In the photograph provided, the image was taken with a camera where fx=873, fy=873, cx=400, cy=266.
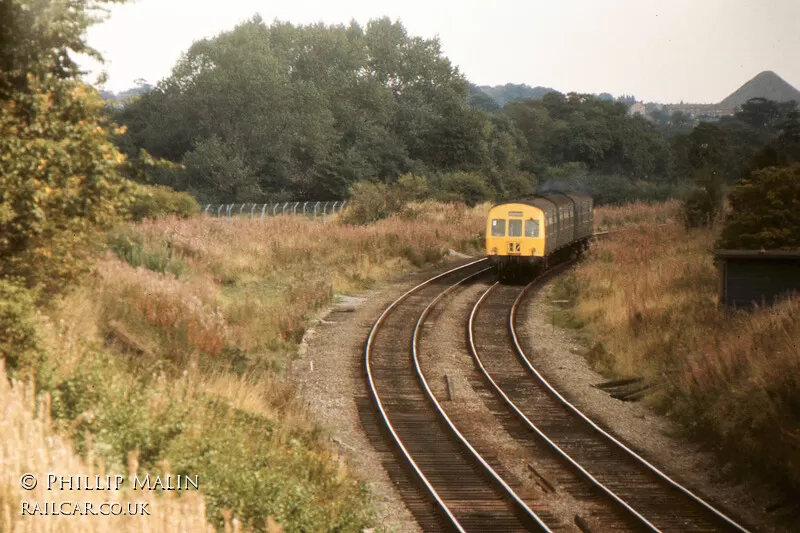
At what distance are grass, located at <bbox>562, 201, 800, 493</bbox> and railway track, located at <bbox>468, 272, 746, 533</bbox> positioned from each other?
3.84 ft

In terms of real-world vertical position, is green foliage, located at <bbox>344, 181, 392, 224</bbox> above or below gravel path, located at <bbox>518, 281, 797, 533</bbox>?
above

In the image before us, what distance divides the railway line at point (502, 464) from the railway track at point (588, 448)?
0.02 m

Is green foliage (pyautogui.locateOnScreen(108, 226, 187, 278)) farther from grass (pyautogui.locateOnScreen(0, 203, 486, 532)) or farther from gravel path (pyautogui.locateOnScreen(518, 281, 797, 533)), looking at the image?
gravel path (pyautogui.locateOnScreen(518, 281, 797, 533))

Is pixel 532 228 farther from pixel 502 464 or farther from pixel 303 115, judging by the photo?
pixel 303 115

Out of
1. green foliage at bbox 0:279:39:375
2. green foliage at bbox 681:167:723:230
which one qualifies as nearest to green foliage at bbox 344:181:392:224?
green foliage at bbox 681:167:723:230

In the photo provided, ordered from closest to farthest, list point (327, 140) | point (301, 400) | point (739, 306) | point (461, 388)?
point (301, 400)
point (461, 388)
point (739, 306)
point (327, 140)

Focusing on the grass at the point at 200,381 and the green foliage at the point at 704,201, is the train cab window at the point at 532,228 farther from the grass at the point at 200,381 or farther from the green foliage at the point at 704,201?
the green foliage at the point at 704,201

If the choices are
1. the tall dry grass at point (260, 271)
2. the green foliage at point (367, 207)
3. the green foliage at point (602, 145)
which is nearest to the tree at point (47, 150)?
the tall dry grass at point (260, 271)

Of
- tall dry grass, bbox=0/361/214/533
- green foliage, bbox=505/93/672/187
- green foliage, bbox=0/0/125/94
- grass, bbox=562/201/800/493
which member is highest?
green foliage, bbox=505/93/672/187

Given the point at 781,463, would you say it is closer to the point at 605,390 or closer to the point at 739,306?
the point at 605,390

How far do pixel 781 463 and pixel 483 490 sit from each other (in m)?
3.63

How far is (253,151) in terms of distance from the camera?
59.5m

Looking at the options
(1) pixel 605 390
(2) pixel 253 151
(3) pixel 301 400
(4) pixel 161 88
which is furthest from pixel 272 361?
(4) pixel 161 88

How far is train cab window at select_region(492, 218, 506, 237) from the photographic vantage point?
94.5ft
